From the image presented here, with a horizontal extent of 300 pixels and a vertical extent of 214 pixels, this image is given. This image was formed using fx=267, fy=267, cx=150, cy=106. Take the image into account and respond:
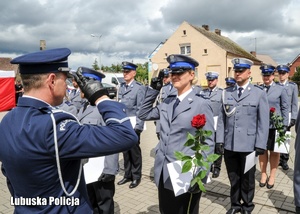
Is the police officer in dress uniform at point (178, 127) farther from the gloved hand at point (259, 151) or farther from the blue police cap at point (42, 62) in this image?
the blue police cap at point (42, 62)

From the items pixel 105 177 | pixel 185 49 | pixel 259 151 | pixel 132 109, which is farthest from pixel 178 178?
pixel 185 49

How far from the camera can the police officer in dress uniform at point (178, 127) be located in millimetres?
2646

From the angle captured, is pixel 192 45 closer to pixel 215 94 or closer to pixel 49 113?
pixel 215 94

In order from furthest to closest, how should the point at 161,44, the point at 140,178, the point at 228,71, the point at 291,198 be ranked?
the point at 161,44, the point at 228,71, the point at 140,178, the point at 291,198

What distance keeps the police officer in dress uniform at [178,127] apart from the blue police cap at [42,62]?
1427 millimetres

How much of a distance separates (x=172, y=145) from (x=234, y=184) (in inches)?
67.0

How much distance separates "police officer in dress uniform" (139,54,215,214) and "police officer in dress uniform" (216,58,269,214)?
1.29 metres

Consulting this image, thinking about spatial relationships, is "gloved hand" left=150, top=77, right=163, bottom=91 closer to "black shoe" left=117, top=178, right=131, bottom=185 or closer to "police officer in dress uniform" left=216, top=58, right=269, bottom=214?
"police officer in dress uniform" left=216, top=58, right=269, bottom=214

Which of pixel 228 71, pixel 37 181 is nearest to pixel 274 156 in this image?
pixel 37 181

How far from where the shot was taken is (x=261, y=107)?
3721 millimetres

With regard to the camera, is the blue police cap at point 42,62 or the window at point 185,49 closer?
the blue police cap at point 42,62

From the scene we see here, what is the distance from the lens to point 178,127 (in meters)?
2.67

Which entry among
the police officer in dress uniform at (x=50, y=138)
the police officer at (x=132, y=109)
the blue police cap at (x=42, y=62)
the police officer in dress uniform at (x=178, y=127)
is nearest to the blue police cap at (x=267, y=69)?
the police officer at (x=132, y=109)

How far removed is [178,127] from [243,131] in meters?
1.55
